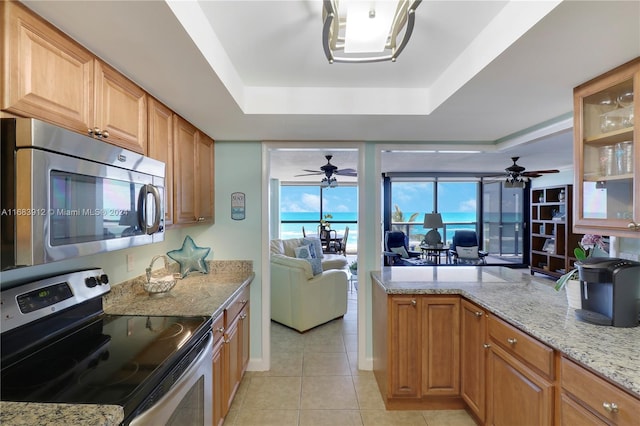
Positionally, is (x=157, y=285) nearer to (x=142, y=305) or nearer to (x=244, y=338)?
(x=142, y=305)

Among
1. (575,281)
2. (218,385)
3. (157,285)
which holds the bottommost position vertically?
(218,385)

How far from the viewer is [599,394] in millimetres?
1095

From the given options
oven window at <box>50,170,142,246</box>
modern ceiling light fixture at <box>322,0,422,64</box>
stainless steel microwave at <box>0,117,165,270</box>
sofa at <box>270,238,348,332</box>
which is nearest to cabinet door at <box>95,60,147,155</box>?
stainless steel microwave at <box>0,117,165,270</box>

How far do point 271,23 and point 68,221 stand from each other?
1166 mm

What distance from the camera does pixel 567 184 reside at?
5656 millimetres

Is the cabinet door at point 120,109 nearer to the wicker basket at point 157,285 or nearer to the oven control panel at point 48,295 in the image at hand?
the oven control panel at point 48,295

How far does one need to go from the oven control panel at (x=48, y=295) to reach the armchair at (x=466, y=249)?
6.58m

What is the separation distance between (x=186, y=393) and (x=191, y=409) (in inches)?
6.3

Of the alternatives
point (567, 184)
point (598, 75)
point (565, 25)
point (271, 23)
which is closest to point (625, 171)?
point (598, 75)

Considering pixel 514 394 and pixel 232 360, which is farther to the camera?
pixel 232 360

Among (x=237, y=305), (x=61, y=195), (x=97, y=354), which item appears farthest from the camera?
(x=237, y=305)

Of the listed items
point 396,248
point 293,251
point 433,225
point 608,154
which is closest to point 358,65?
point 608,154

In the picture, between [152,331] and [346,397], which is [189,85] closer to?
[152,331]

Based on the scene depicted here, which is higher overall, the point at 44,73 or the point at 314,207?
the point at 44,73
